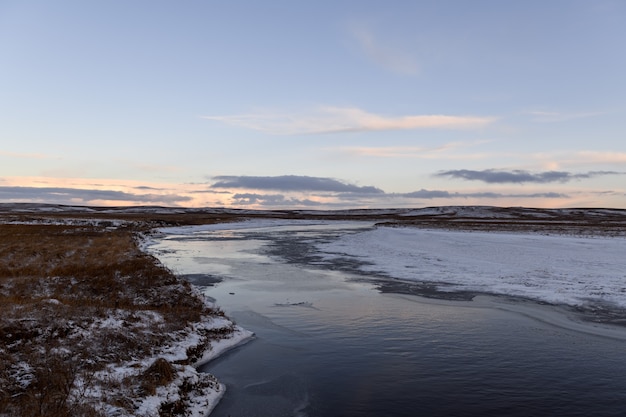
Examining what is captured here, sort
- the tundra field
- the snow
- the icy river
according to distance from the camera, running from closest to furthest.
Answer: the tundra field → the icy river → the snow

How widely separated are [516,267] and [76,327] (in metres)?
24.3

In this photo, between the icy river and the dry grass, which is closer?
the dry grass

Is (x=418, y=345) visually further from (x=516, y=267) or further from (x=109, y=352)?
(x=516, y=267)

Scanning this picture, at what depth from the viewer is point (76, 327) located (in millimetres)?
11070

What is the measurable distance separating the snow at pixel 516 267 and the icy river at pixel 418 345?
167 millimetres

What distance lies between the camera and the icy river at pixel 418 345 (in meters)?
9.24

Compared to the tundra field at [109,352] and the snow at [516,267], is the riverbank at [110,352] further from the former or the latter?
the snow at [516,267]

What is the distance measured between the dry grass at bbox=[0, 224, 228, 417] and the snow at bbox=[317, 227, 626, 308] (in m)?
12.9

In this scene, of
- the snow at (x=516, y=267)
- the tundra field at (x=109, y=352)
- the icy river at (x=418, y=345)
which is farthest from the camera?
the snow at (x=516, y=267)

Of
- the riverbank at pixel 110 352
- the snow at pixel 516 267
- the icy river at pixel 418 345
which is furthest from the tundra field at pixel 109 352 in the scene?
the snow at pixel 516 267

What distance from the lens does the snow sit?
1991 cm

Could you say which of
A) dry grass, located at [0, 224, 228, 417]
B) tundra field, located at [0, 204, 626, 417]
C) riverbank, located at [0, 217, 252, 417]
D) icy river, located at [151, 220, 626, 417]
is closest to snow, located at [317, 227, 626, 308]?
icy river, located at [151, 220, 626, 417]

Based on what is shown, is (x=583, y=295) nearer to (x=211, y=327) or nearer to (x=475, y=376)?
(x=475, y=376)

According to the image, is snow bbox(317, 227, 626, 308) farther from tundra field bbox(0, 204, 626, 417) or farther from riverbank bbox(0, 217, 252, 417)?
tundra field bbox(0, 204, 626, 417)
